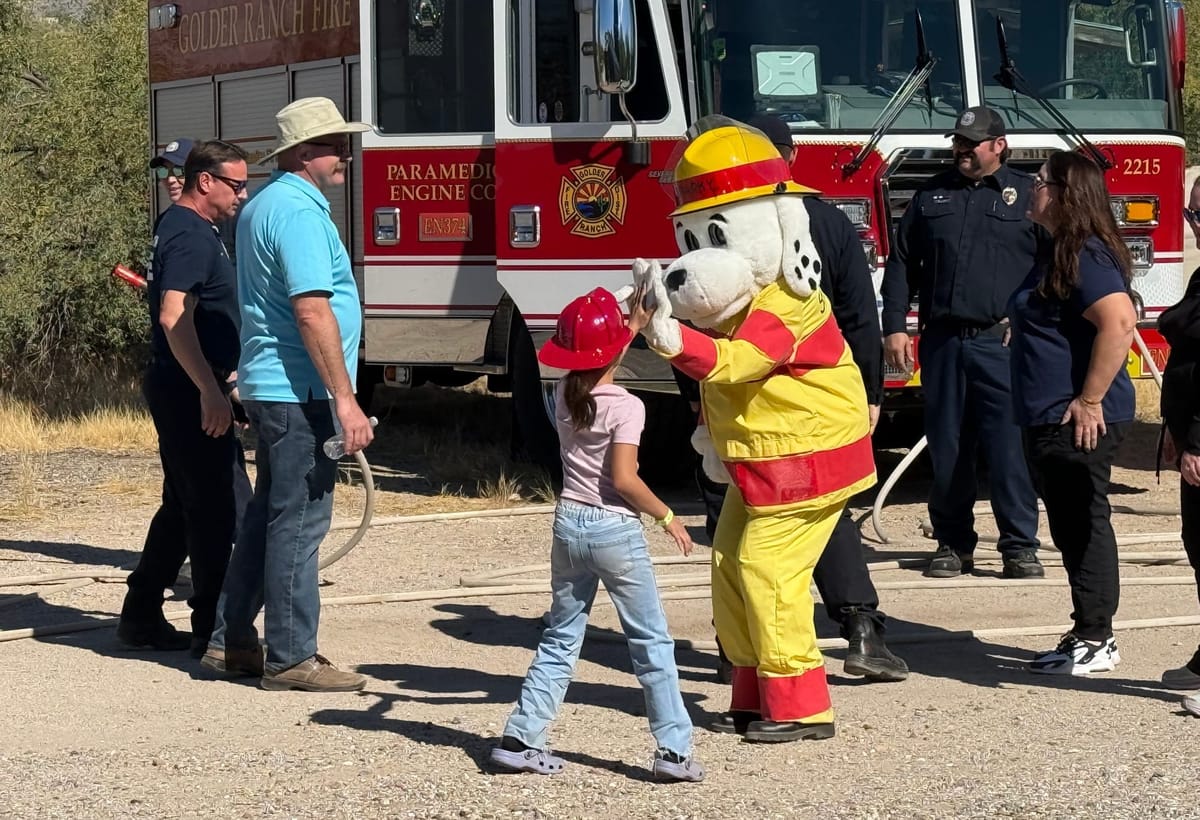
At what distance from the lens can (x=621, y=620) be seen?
5.02 meters

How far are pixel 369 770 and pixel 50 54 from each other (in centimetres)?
1482

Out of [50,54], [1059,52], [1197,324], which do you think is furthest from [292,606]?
[50,54]

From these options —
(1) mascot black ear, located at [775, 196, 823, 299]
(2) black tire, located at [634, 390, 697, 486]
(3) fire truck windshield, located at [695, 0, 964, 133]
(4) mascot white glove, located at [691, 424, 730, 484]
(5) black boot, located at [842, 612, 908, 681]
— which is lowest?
(5) black boot, located at [842, 612, 908, 681]

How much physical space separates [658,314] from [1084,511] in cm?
200

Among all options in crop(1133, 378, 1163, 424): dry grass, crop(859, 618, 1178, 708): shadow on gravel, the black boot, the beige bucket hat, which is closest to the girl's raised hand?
the black boot

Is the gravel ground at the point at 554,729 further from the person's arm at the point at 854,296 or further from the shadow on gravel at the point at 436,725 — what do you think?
the person's arm at the point at 854,296

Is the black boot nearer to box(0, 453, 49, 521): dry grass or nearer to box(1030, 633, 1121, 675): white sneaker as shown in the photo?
box(1030, 633, 1121, 675): white sneaker

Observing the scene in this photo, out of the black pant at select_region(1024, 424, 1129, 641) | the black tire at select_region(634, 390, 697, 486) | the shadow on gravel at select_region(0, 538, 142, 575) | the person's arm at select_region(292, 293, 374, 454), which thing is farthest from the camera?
the black tire at select_region(634, 390, 697, 486)

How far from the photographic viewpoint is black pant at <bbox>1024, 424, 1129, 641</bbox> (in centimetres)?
617

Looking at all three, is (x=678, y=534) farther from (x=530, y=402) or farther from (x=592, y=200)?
(x=530, y=402)

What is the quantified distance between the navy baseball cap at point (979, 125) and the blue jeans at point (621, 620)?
3518 mm

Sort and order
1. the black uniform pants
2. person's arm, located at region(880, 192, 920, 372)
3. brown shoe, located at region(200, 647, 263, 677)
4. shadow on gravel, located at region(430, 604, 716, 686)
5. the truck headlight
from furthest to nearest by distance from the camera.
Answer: the truck headlight
person's arm, located at region(880, 192, 920, 372)
shadow on gravel, located at region(430, 604, 716, 686)
brown shoe, located at region(200, 647, 263, 677)
the black uniform pants

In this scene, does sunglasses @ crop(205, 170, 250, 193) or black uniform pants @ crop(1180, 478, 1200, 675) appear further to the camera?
sunglasses @ crop(205, 170, 250, 193)

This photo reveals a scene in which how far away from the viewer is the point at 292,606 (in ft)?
20.0
